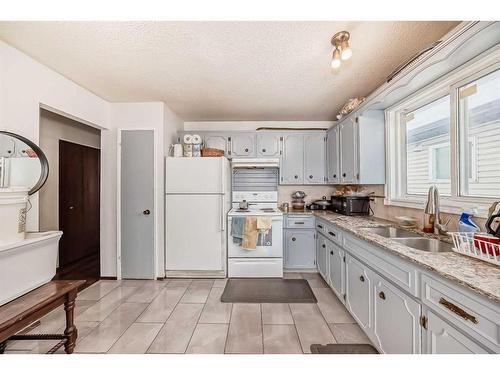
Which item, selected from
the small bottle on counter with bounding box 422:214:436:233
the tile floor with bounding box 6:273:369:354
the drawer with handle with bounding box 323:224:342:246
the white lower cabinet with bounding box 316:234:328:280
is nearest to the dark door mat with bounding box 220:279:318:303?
the tile floor with bounding box 6:273:369:354

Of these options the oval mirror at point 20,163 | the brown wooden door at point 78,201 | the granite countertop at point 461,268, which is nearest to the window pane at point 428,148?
the granite countertop at point 461,268

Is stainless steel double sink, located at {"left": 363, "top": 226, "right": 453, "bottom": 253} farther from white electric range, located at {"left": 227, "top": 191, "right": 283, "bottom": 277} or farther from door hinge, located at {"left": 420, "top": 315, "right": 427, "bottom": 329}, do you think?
white electric range, located at {"left": 227, "top": 191, "right": 283, "bottom": 277}

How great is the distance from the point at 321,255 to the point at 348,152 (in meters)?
1.41

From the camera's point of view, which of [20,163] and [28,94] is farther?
[28,94]

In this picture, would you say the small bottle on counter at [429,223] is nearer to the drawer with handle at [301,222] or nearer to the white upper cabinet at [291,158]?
the drawer with handle at [301,222]

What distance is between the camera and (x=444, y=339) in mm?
1068

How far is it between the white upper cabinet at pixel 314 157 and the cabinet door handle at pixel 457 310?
9.29ft

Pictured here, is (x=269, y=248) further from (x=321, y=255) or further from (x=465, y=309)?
(x=465, y=309)

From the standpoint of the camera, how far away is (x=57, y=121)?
3.57m

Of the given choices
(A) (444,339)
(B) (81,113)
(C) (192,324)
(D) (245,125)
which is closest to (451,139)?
(A) (444,339)
